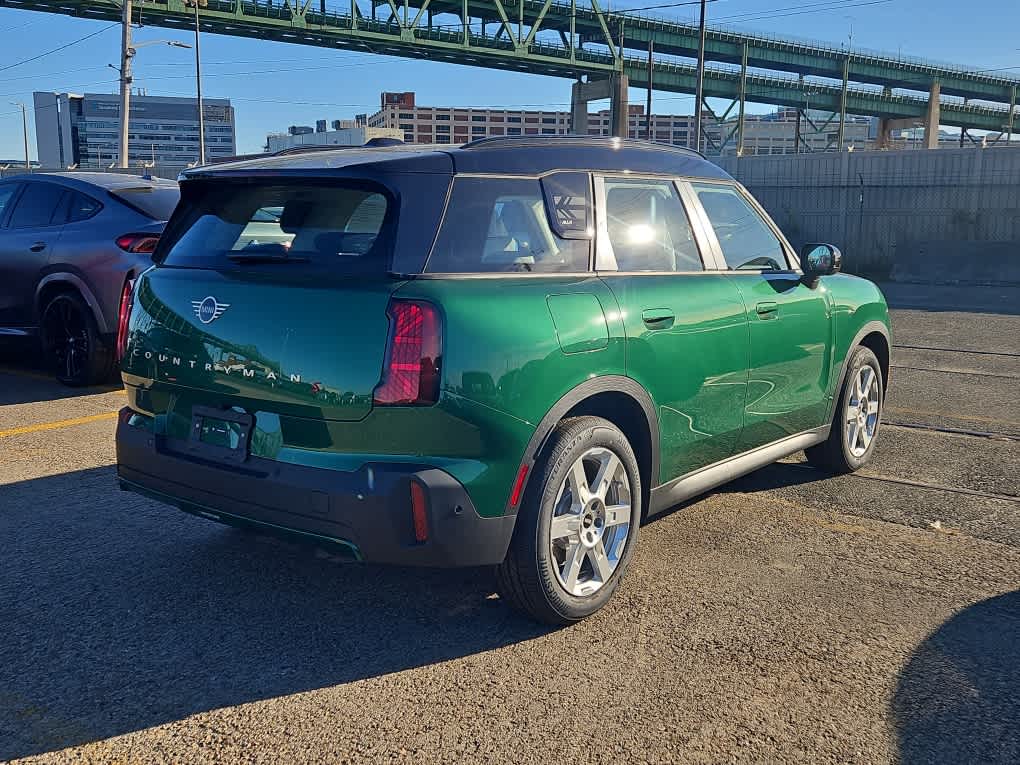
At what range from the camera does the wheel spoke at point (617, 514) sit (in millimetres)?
3713

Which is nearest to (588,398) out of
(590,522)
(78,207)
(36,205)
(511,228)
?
(590,522)

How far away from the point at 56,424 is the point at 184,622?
3.80m

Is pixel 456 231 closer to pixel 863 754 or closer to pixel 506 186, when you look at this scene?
pixel 506 186

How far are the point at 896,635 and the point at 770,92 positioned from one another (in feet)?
248

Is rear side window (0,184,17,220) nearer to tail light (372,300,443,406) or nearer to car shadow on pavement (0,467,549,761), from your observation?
car shadow on pavement (0,467,549,761)

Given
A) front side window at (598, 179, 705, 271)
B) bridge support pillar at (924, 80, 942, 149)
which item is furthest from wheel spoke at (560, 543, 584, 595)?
bridge support pillar at (924, 80, 942, 149)

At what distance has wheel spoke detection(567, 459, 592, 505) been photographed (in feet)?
11.6

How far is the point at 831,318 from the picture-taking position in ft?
→ 17.2

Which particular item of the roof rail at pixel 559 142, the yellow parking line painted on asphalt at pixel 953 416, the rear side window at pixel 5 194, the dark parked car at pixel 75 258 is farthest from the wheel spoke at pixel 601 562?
the rear side window at pixel 5 194

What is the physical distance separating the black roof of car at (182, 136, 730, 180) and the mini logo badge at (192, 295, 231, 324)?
0.52 metres

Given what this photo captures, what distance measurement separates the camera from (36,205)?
8.27 m

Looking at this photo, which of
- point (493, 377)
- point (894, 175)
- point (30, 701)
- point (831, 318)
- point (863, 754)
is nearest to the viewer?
point (863, 754)

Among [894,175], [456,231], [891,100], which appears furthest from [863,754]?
[891,100]

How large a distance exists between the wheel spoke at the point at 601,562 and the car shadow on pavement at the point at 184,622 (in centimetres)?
32
